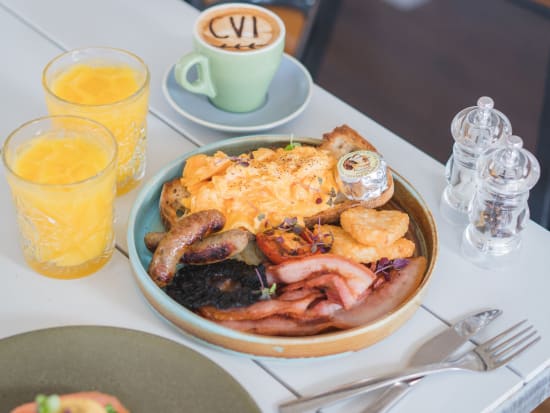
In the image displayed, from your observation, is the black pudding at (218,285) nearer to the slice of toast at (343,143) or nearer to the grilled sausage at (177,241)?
the grilled sausage at (177,241)

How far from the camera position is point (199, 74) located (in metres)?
1.76

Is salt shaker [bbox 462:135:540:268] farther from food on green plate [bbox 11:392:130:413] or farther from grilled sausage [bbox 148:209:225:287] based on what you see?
food on green plate [bbox 11:392:130:413]

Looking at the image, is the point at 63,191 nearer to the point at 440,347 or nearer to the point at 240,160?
the point at 240,160

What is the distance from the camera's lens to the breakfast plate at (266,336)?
1.24 meters

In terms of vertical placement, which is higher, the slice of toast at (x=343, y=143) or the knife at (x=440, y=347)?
the slice of toast at (x=343, y=143)

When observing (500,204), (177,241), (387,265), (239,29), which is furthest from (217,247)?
(239,29)

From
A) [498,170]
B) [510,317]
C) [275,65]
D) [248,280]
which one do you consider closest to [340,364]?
→ [248,280]

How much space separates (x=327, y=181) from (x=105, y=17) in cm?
93

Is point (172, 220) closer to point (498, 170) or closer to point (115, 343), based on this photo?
point (115, 343)

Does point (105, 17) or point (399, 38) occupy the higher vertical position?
point (105, 17)

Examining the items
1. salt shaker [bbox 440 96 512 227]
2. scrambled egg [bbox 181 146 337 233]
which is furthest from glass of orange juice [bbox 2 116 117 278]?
salt shaker [bbox 440 96 512 227]

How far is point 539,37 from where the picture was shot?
12.5 feet

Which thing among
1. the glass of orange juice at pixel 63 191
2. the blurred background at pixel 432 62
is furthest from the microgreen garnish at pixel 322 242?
the blurred background at pixel 432 62

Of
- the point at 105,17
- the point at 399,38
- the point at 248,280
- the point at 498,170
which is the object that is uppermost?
the point at 498,170
